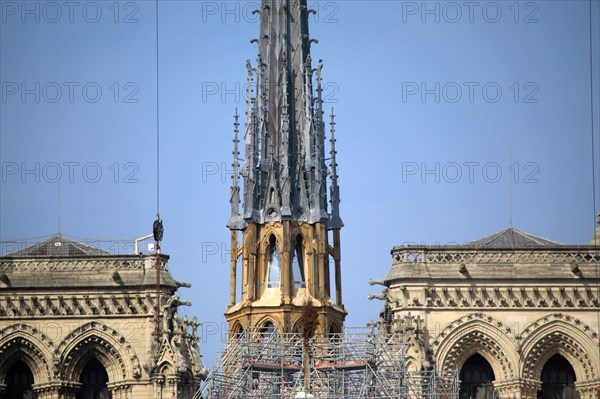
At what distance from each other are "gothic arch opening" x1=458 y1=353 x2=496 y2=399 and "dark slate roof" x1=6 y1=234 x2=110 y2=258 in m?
18.4

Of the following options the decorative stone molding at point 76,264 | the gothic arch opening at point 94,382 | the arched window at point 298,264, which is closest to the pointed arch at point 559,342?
the arched window at point 298,264

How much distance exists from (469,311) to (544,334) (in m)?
3.63

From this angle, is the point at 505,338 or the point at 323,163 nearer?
the point at 505,338

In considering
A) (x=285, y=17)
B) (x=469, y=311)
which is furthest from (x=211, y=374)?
(x=285, y=17)

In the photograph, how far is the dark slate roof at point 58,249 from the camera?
99.4 m

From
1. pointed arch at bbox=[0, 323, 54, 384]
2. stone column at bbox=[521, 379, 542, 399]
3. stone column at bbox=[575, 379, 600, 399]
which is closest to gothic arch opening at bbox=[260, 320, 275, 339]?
pointed arch at bbox=[0, 323, 54, 384]

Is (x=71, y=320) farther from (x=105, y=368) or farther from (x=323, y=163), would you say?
(x=323, y=163)

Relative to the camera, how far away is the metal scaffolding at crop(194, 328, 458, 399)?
90.9 m

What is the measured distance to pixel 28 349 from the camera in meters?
95.6

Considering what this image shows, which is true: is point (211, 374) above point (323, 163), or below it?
below

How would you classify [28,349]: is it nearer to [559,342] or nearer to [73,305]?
[73,305]

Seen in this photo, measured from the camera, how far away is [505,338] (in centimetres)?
9412

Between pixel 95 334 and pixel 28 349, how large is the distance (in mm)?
3355

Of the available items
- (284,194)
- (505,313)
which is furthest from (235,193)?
(505,313)
